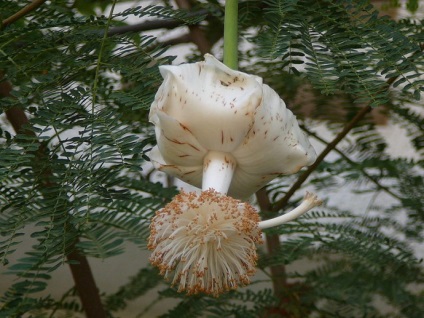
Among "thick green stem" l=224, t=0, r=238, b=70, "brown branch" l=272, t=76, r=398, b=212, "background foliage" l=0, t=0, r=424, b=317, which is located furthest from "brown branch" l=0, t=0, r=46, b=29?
"brown branch" l=272, t=76, r=398, b=212

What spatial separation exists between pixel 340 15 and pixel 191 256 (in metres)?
0.27

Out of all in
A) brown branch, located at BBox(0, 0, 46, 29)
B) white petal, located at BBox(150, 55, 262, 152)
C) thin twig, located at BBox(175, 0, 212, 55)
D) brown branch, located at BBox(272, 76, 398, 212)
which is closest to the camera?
white petal, located at BBox(150, 55, 262, 152)

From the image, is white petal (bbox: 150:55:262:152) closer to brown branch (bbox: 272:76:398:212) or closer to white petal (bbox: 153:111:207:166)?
white petal (bbox: 153:111:207:166)

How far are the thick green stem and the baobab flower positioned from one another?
0.11ft

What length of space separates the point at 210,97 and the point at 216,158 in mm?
52

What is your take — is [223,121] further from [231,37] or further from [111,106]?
[111,106]

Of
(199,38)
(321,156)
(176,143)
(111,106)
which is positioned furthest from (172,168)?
(199,38)

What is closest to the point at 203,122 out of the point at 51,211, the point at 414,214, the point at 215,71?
the point at 215,71

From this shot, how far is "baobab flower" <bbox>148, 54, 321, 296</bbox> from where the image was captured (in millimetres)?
534

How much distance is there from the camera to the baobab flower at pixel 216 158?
21.0 inches

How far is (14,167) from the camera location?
59 centimetres

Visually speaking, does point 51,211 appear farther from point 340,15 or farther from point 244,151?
point 340,15

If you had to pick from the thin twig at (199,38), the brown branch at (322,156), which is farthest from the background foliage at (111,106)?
the thin twig at (199,38)

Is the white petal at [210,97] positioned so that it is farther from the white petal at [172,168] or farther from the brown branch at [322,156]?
the brown branch at [322,156]
